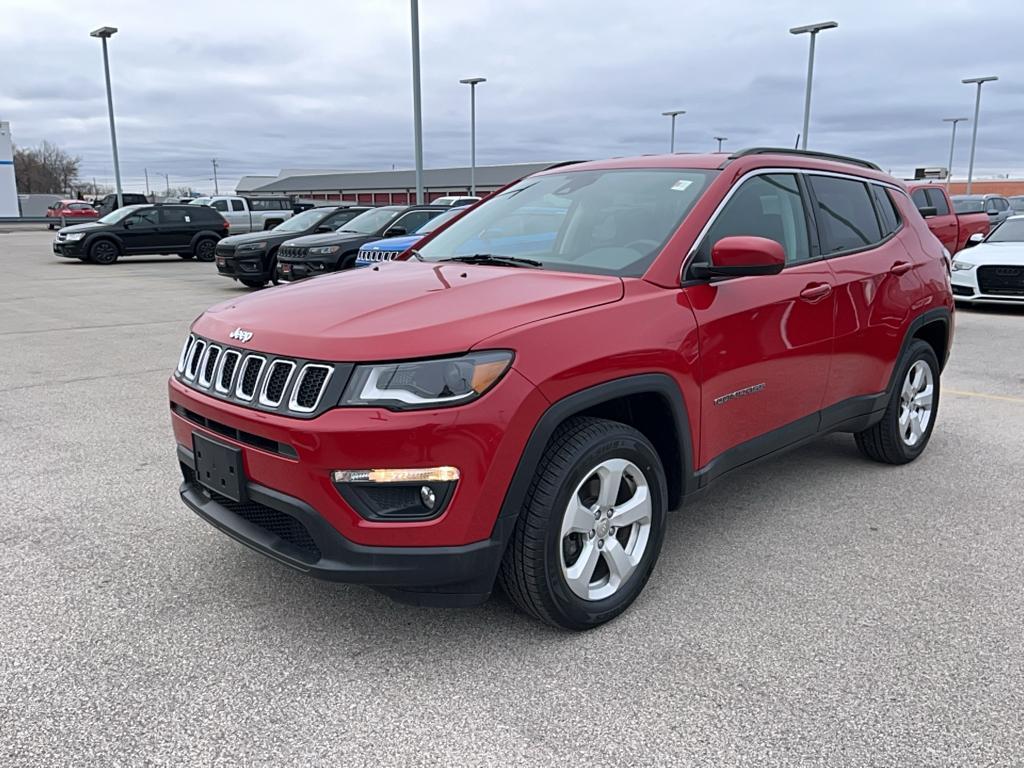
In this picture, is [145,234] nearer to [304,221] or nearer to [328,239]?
[304,221]

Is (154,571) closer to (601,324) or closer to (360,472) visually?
(360,472)

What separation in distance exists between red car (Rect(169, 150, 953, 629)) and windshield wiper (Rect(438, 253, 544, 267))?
0.03 meters

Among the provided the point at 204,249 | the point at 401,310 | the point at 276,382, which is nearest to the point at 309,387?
the point at 276,382

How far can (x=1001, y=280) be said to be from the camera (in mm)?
12484

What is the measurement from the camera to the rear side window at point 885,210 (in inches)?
190

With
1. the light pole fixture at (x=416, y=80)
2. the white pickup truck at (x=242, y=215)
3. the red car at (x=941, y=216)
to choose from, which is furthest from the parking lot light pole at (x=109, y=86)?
the red car at (x=941, y=216)

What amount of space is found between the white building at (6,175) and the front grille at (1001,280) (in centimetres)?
5609

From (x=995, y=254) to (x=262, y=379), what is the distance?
42.6ft

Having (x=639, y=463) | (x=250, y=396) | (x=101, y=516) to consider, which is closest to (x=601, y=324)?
(x=639, y=463)

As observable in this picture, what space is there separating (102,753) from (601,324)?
2015mm

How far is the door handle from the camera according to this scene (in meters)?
3.93

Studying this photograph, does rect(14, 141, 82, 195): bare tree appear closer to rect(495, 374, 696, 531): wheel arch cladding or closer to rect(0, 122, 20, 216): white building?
rect(0, 122, 20, 216): white building

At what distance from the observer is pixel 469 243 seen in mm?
4125

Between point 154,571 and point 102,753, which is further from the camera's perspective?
point 154,571
